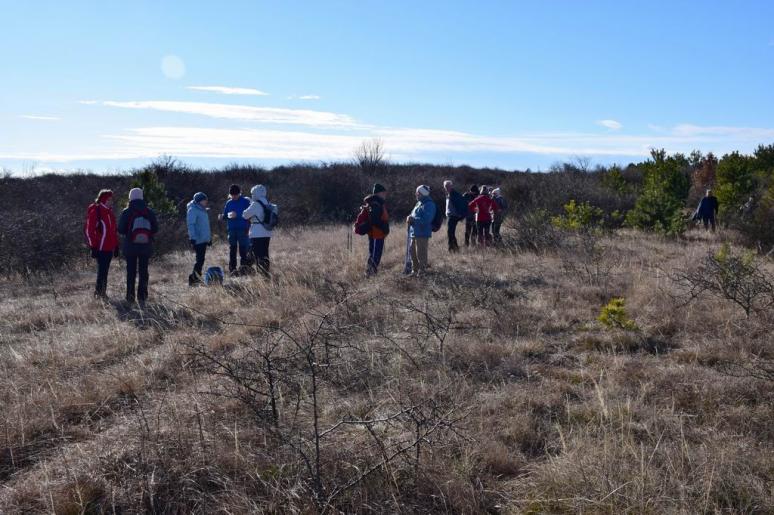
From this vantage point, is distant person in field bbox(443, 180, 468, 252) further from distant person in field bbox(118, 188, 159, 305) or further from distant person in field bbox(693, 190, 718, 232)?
distant person in field bbox(693, 190, 718, 232)

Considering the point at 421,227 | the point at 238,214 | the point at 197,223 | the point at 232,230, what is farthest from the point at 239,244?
the point at 421,227

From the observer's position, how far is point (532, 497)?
3.20 meters

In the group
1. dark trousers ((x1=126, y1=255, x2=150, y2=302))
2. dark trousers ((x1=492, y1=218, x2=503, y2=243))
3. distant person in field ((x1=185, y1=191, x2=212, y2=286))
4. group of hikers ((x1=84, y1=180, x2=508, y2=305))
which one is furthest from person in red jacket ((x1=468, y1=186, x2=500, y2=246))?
dark trousers ((x1=126, y1=255, x2=150, y2=302))

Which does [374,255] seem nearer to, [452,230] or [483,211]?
[452,230]

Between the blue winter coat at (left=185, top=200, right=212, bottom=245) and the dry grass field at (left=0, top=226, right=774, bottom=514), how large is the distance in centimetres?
192

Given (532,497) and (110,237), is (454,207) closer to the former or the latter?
(110,237)

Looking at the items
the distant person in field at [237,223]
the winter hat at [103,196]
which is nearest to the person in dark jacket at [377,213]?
the distant person in field at [237,223]

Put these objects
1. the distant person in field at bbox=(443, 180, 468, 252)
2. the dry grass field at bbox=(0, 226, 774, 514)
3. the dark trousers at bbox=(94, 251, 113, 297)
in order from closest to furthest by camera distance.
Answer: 1. the dry grass field at bbox=(0, 226, 774, 514)
2. the dark trousers at bbox=(94, 251, 113, 297)
3. the distant person in field at bbox=(443, 180, 468, 252)

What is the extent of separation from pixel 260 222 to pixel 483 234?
475cm

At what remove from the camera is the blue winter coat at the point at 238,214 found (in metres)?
10.2

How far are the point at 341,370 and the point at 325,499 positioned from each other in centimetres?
187

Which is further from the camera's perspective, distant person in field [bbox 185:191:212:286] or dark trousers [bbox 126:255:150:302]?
distant person in field [bbox 185:191:212:286]

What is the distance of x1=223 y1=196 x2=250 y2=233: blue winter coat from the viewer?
10.2 metres

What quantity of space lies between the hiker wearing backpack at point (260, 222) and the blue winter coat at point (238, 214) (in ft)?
2.29
